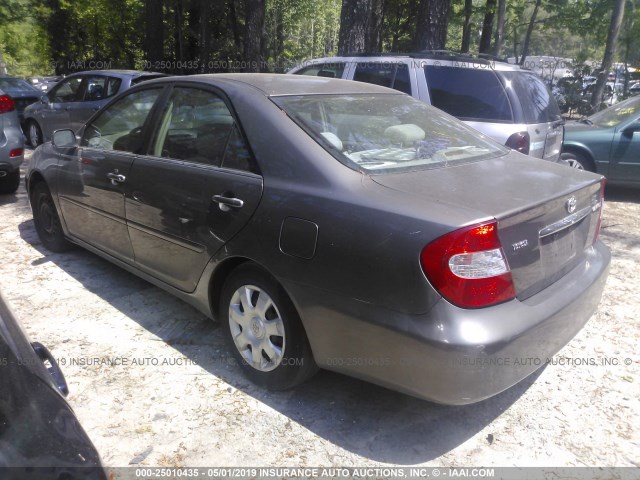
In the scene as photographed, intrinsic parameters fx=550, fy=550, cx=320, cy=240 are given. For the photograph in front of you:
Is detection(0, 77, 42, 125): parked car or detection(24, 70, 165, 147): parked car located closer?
detection(24, 70, 165, 147): parked car

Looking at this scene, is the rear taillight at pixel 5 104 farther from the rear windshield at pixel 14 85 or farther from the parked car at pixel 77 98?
the rear windshield at pixel 14 85

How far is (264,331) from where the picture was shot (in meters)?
2.93

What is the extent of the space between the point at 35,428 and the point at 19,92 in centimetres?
1468

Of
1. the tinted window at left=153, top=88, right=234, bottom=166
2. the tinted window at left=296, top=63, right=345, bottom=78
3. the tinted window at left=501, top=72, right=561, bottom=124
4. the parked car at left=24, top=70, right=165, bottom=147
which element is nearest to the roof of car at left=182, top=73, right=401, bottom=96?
the tinted window at left=153, top=88, right=234, bottom=166

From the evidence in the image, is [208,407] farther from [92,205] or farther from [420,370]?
[92,205]

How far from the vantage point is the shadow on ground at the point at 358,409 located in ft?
8.71

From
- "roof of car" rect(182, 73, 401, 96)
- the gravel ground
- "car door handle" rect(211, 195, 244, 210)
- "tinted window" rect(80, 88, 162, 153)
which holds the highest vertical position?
"roof of car" rect(182, 73, 401, 96)

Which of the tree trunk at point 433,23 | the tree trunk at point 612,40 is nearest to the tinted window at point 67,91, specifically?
the tree trunk at point 433,23

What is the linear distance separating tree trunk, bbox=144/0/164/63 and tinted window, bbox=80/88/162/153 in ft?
53.5

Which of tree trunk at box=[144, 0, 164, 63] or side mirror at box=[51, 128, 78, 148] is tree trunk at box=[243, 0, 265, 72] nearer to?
tree trunk at box=[144, 0, 164, 63]

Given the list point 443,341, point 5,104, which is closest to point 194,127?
point 443,341

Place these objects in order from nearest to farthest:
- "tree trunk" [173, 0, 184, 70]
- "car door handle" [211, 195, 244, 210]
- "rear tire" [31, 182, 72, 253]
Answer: "car door handle" [211, 195, 244, 210] < "rear tire" [31, 182, 72, 253] < "tree trunk" [173, 0, 184, 70]

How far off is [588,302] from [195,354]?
228 cm

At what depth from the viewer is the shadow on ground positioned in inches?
104
